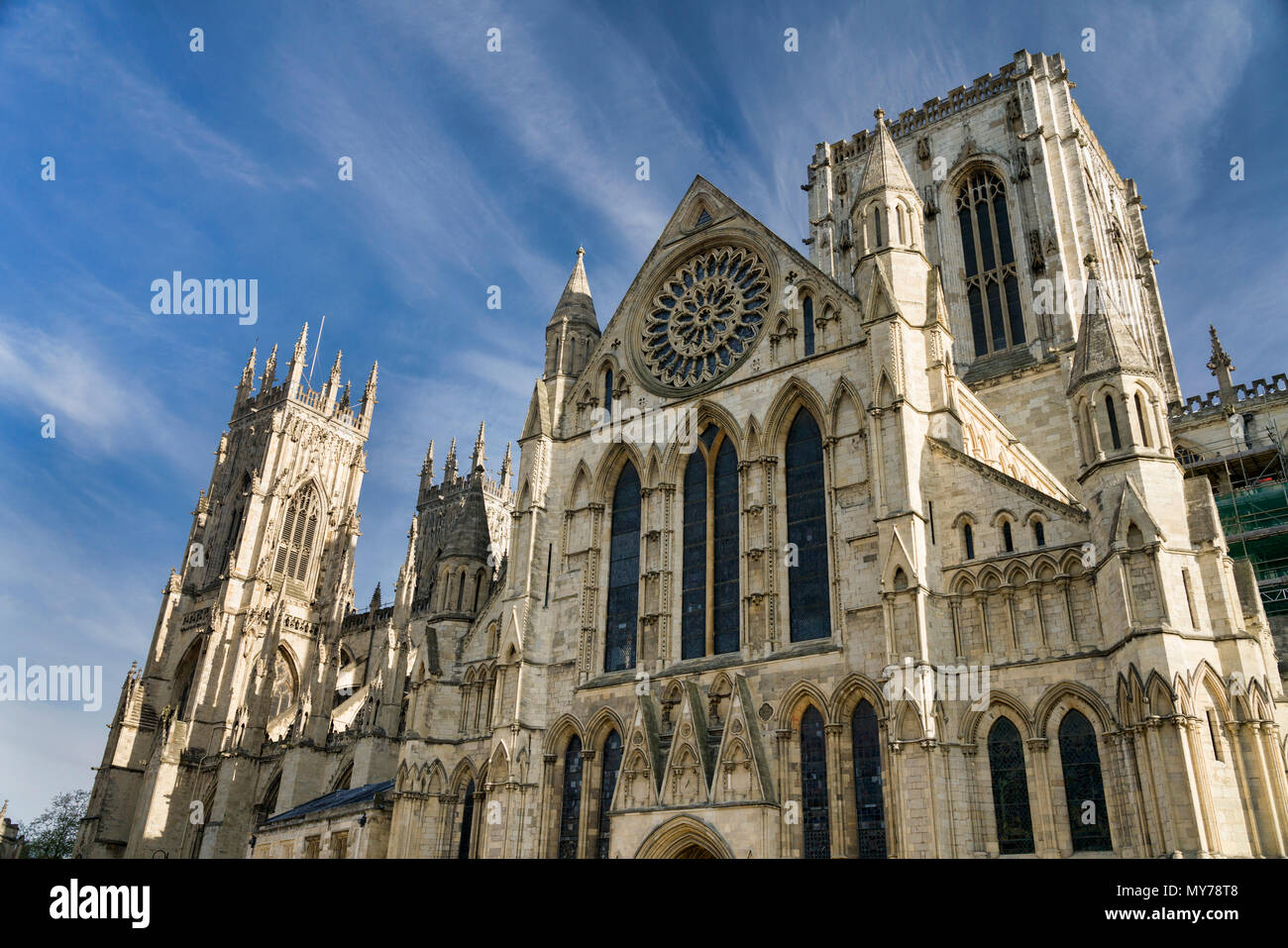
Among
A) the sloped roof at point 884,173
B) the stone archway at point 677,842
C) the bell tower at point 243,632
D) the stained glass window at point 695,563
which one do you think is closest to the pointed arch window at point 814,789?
the stone archway at point 677,842

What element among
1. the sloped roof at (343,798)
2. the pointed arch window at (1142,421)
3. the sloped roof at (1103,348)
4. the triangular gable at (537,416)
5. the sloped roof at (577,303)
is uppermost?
the sloped roof at (577,303)

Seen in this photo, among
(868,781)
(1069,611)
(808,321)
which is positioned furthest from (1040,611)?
(808,321)

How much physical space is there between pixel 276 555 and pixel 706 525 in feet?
155

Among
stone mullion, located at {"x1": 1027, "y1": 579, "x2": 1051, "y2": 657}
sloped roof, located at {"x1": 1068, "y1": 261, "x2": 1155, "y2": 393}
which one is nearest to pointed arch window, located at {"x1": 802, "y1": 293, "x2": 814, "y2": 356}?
sloped roof, located at {"x1": 1068, "y1": 261, "x2": 1155, "y2": 393}

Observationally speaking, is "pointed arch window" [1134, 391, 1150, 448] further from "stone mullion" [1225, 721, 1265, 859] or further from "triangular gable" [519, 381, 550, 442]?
"triangular gable" [519, 381, 550, 442]

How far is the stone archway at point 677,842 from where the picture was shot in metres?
19.6

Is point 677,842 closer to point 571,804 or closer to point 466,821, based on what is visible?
point 571,804

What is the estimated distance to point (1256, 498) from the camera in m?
34.3

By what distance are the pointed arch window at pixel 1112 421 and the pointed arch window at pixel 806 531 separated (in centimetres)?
613

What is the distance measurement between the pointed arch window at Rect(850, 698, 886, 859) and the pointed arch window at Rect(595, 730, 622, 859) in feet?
17.8

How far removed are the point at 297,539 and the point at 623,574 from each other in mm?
46709

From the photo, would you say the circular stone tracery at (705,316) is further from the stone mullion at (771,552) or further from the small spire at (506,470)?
the small spire at (506,470)

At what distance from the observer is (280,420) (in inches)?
2657

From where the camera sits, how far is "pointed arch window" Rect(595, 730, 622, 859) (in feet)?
72.0
